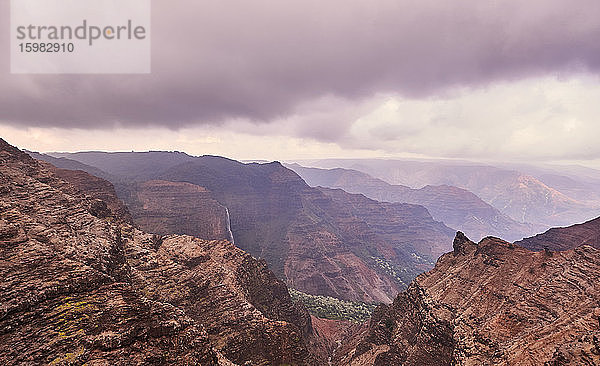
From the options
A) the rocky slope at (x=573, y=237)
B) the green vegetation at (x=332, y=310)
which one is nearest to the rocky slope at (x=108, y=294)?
the green vegetation at (x=332, y=310)

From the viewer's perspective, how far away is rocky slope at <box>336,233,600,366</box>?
109ft

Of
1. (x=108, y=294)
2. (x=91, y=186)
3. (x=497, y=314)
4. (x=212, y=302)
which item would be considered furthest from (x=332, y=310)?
(x=108, y=294)

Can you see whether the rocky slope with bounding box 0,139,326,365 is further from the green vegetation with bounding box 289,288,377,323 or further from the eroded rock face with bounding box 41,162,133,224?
the green vegetation with bounding box 289,288,377,323

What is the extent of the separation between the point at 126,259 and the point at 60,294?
85.3ft

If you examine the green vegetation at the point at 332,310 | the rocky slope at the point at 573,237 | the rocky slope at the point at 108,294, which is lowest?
the green vegetation at the point at 332,310

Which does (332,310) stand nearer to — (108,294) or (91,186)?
(91,186)

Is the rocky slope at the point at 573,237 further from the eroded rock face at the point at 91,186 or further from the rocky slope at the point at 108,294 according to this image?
the eroded rock face at the point at 91,186

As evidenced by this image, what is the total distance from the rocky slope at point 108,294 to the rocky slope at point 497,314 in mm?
24471

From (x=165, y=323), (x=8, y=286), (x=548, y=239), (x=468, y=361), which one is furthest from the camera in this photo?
(x=548, y=239)

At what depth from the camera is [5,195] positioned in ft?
134

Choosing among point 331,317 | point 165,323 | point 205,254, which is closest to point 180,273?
point 205,254

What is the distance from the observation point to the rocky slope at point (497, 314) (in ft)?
109

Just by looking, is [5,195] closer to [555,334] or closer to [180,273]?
[180,273]

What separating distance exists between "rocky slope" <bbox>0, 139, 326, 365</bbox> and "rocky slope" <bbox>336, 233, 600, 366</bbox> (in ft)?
80.3
